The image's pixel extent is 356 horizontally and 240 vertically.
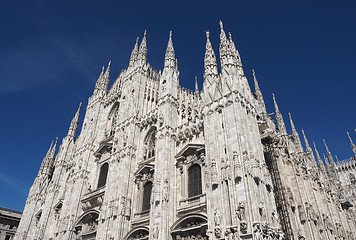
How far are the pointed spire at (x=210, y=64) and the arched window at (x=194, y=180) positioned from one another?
780 centimetres

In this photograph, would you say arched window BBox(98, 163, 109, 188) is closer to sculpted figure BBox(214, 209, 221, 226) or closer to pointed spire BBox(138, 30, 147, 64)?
pointed spire BBox(138, 30, 147, 64)

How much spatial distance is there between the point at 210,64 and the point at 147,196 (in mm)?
12820

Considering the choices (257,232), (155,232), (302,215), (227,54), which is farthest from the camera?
(227,54)

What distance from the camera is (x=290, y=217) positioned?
2073 centimetres

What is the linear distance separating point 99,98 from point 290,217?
28955 millimetres

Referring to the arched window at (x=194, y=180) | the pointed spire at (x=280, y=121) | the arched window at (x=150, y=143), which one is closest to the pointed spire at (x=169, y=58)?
the arched window at (x=150, y=143)

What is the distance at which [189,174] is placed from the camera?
2130cm

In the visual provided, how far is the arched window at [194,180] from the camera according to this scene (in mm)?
19916

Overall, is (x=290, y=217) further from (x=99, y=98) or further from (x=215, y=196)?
(x=99, y=98)

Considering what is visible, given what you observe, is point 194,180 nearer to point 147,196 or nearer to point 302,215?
point 147,196

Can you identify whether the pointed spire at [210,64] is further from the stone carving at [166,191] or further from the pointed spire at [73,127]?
the pointed spire at [73,127]

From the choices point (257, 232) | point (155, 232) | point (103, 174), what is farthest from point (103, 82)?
point (257, 232)

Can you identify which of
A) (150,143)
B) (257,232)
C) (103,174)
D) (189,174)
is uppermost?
(150,143)

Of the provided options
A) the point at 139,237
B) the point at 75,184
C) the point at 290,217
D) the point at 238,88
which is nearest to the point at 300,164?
the point at 290,217
